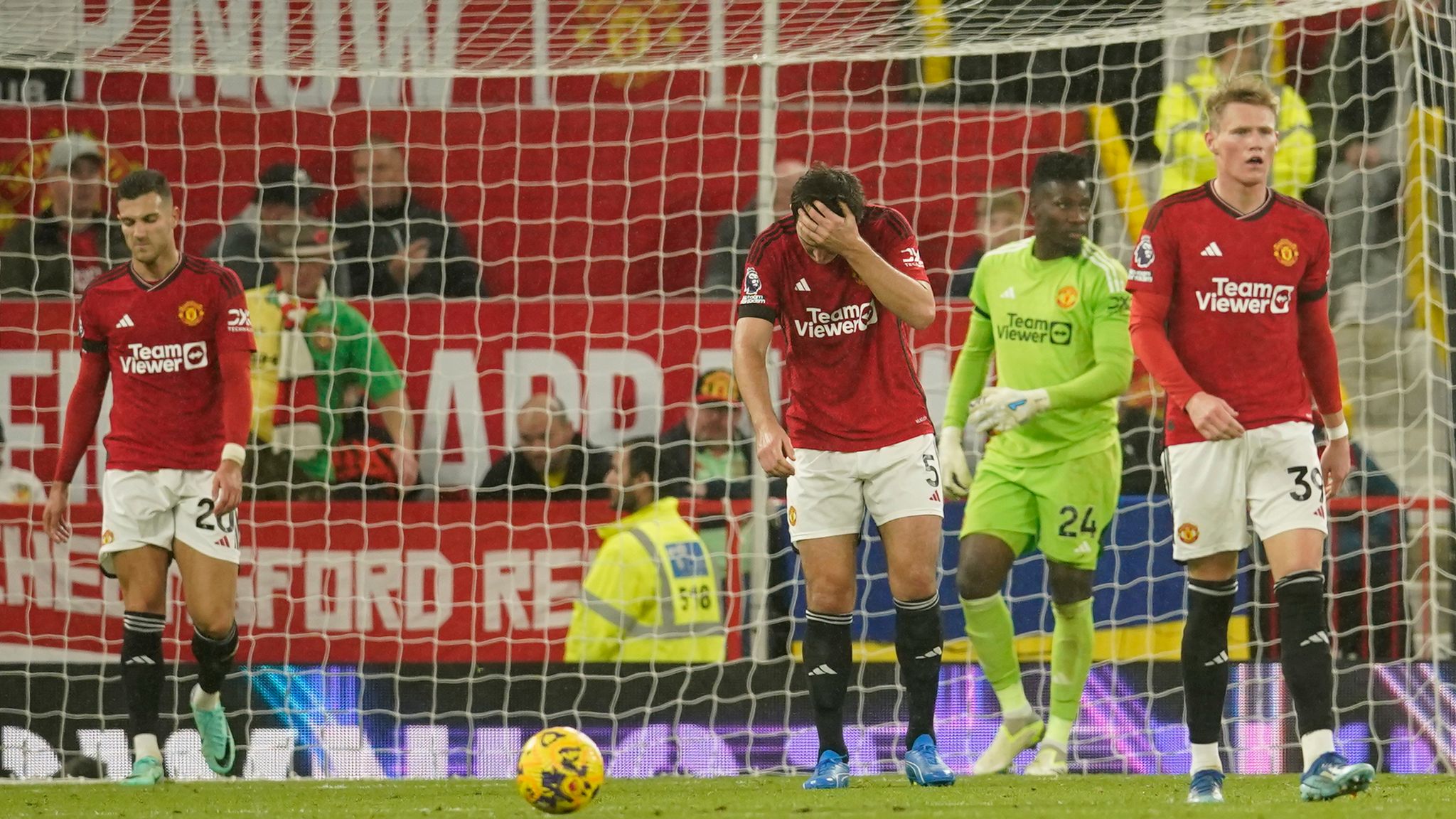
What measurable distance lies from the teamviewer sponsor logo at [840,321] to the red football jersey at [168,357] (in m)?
2.04

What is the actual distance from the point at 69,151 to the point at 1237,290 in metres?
5.84

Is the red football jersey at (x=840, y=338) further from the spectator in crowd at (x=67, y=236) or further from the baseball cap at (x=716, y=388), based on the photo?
the spectator in crowd at (x=67, y=236)

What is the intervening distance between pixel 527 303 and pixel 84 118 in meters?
2.37

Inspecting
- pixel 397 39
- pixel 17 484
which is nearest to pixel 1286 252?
pixel 397 39

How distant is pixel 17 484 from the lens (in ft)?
24.4

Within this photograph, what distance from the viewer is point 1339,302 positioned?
26.7 feet

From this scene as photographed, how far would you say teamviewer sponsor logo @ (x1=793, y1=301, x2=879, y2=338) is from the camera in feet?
16.3

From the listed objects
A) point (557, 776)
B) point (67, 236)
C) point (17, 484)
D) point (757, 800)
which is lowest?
point (757, 800)

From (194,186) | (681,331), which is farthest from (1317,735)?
(194,186)

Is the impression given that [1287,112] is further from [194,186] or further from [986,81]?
[194,186]

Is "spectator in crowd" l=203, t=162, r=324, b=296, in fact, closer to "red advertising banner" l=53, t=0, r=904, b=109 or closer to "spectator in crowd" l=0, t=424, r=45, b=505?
"red advertising banner" l=53, t=0, r=904, b=109

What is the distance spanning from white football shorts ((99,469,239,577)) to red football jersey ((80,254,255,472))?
0.13ft

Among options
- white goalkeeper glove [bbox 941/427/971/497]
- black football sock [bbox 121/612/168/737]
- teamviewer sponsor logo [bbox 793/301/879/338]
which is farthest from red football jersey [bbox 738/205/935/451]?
black football sock [bbox 121/612/168/737]

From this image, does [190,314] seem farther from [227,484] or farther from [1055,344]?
[1055,344]
